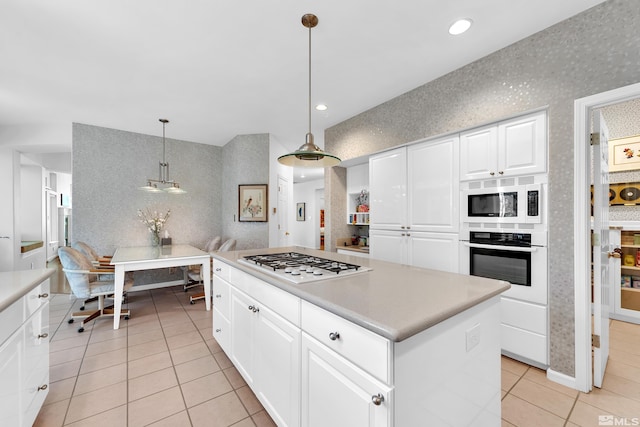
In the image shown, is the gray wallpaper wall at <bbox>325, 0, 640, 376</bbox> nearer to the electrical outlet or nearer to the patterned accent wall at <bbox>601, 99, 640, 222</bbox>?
the electrical outlet

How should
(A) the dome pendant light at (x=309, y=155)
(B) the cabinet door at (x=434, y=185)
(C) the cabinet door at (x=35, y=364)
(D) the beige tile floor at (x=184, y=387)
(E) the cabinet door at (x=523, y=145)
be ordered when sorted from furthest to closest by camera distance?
(B) the cabinet door at (x=434, y=185) < (E) the cabinet door at (x=523, y=145) < (A) the dome pendant light at (x=309, y=155) < (D) the beige tile floor at (x=184, y=387) < (C) the cabinet door at (x=35, y=364)

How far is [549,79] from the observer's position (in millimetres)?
2023

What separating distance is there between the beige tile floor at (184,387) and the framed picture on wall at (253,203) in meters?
2.17

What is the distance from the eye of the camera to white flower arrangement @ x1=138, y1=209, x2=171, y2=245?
176 inches

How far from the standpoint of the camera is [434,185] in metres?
2.81

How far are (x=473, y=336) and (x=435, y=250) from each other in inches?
68.6

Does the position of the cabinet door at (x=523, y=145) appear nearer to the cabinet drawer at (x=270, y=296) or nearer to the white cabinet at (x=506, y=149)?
the white cabinet at (x=506, y=149)

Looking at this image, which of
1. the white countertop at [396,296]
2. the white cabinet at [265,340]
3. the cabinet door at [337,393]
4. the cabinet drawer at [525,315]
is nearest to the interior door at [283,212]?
the white cabinet at [265,340]

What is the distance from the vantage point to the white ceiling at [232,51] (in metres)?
1.88

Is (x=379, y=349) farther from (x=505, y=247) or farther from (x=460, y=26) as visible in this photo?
(x=460, y=26)

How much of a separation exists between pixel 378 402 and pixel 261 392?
3.42ft

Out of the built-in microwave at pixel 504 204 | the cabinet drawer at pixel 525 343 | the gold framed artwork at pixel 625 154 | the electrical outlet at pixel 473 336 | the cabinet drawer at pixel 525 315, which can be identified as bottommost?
the cabinet drawer at pixel 525 343

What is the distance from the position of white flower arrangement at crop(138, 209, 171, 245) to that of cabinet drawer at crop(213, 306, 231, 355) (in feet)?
8.96

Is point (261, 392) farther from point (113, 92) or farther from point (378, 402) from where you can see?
point (113, 92)
